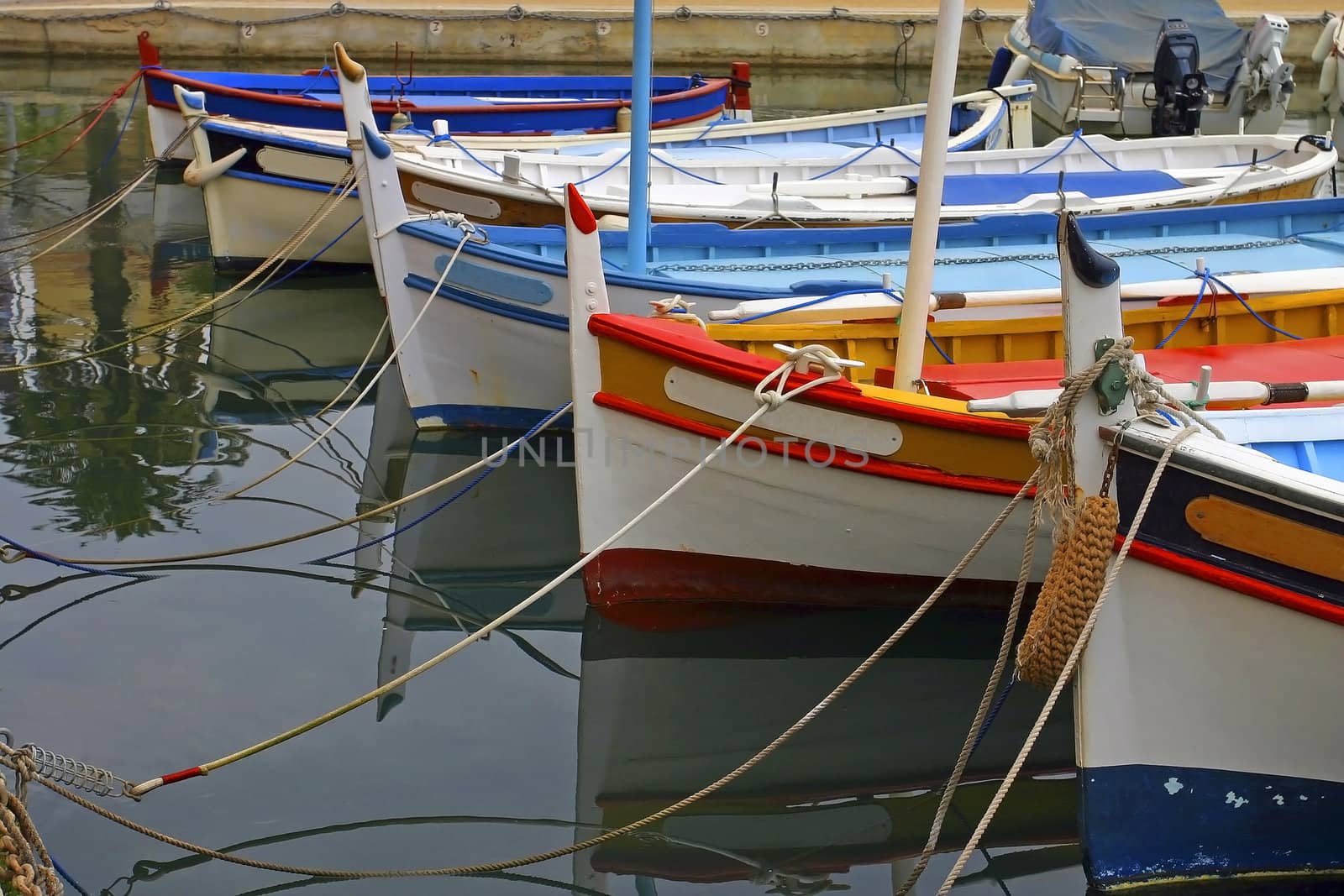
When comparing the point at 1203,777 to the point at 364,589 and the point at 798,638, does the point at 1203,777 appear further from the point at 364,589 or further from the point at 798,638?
the point at 364,589

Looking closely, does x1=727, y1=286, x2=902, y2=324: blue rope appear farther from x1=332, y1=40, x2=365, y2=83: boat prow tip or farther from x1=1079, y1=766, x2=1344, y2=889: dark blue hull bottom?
x1=1079, y1=766, x2=1344, y2=889: dark blue hull bottom

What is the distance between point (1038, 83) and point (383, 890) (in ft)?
49.3

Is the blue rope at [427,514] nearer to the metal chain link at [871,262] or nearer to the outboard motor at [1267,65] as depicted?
the metal chain link at [871,262]

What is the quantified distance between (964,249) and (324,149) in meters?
4.94

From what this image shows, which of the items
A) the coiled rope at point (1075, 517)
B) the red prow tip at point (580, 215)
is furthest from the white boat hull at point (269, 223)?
the coiled rope at point (1075, 517)

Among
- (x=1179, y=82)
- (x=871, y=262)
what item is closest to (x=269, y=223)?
(x=871, y=262)

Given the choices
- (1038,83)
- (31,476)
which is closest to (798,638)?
(31,476)

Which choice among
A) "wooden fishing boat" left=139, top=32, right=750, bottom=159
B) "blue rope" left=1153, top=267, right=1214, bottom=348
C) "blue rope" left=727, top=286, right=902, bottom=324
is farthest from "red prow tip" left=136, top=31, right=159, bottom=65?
"blue rope" left=1153, top=267, right=1214, bottom=348

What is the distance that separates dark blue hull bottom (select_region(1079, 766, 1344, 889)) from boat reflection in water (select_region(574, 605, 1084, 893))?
0.38 metres

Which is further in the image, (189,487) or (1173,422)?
(189,487)

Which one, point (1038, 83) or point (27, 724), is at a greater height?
point (1038, 83)

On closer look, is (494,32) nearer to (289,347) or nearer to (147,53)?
(147,53)

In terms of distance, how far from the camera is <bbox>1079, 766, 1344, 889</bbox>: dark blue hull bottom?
147 inches

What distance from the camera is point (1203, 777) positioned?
377 cm
